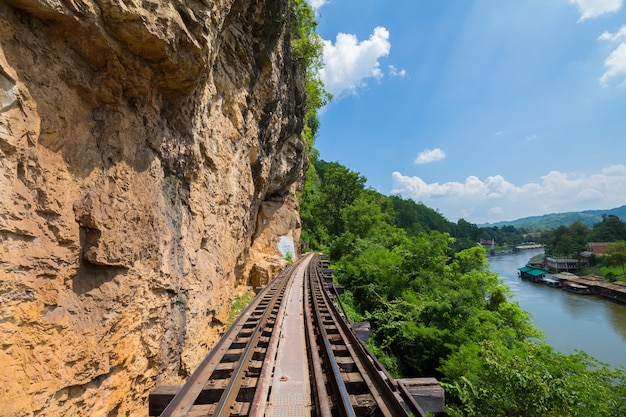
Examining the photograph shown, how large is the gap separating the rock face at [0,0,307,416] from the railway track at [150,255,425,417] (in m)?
1.05

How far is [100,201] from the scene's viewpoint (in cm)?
435

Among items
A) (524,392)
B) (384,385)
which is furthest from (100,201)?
(524,392)

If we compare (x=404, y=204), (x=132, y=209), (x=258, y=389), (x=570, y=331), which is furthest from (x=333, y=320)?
(x=404, y=204)

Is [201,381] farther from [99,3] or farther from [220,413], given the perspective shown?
[99,3]

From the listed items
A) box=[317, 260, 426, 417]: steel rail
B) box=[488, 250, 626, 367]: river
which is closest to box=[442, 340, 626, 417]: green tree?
box=[317, 260, 426, 417]: steel rail

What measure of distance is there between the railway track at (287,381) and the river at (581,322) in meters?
22.4

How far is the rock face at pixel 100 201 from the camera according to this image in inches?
130

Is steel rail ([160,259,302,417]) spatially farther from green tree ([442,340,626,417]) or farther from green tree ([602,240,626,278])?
green tree ([602,240,626,278])

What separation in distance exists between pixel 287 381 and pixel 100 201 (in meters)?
4.11

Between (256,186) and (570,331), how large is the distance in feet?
104

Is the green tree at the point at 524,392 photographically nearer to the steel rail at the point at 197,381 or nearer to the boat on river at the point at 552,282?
the steel rail at the point at 197,381

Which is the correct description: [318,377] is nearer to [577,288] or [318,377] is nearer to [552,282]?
[577,288]

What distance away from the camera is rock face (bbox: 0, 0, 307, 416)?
3297mm

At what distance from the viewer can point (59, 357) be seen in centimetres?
360
